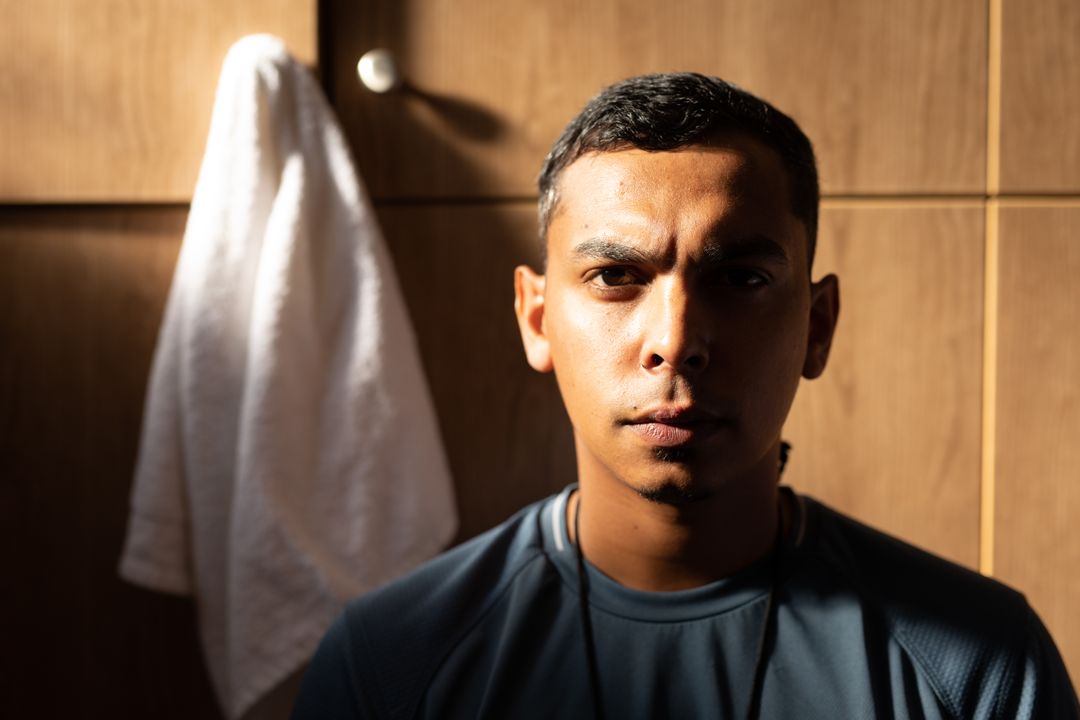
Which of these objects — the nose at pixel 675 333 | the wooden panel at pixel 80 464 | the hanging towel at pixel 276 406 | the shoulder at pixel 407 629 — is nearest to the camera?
the nose at pixel 675 333

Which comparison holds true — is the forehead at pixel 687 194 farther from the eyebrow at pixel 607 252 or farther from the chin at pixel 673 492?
the chin at pixel 673 492

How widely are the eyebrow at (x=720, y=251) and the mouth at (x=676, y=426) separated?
0.42ft

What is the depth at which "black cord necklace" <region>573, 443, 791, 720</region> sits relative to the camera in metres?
0.79

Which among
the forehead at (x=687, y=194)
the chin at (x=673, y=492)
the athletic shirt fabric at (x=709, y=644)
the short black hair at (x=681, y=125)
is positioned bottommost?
the athletic shirt fabric at (x=709, y=644)

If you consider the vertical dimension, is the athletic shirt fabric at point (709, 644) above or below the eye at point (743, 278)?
below

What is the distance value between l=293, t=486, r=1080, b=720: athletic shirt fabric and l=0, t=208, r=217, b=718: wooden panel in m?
0.48

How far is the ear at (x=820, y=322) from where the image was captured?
877mm

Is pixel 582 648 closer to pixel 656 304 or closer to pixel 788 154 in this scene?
pixel 656 304

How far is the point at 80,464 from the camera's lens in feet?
3.97

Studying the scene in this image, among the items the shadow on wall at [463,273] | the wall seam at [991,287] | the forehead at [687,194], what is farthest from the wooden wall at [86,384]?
the wall seam at [991,287]

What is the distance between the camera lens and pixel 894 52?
121 cm

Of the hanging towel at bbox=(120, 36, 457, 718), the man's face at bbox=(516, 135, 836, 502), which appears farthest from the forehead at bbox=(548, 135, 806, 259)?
the hanging towel at bbox=(120, 36, 457, 718)

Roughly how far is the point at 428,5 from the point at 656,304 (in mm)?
666

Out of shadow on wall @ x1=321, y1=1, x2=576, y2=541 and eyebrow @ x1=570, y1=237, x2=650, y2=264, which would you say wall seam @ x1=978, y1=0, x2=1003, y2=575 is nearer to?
shadow on wall @ x1=321, y1=1, x2=576, y2=541
